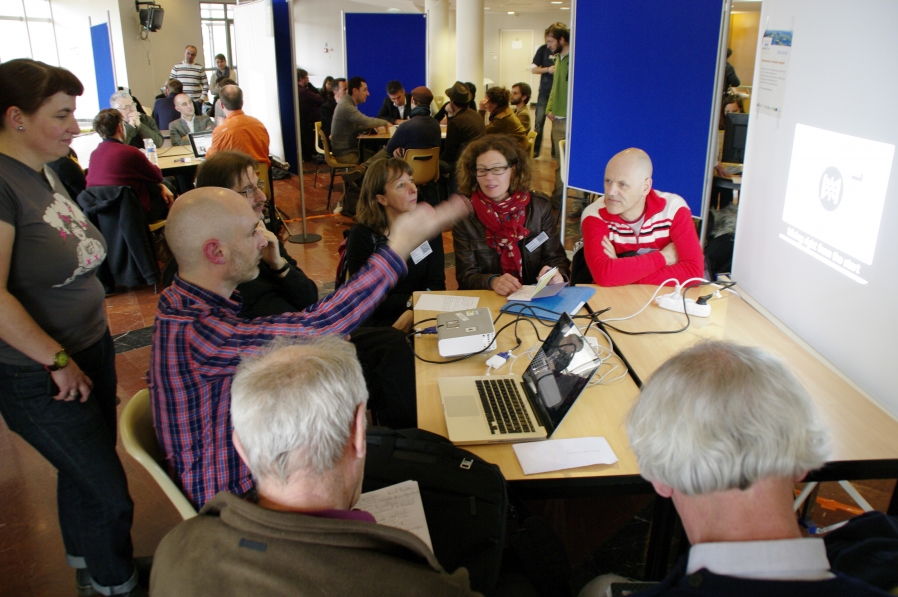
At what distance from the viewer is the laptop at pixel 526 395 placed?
5.38 ft

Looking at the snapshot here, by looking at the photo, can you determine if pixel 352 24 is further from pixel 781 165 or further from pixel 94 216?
pixel 781 165

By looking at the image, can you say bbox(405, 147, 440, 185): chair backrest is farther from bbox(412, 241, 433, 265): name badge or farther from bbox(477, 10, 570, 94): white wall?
bbox(477, 10, 570, 94): white wall

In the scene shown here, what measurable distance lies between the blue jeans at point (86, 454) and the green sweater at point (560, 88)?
5.99 metres

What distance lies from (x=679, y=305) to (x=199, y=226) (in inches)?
68.0

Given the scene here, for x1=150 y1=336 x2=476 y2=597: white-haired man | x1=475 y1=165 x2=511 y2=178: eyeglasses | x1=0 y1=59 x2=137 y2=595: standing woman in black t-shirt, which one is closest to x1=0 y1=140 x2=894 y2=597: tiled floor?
x1=0 y1=59 x2=137 y2=595: standing woman in black t-shirt

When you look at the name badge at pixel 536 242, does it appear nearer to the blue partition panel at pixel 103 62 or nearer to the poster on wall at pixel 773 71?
the poster on wall at pixel 773 71

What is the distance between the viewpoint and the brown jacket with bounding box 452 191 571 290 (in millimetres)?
2969

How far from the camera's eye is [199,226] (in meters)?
1.67

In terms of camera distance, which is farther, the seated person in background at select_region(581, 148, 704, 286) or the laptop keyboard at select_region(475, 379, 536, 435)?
the seated person in background at select_region(581, 148, 704, 286)

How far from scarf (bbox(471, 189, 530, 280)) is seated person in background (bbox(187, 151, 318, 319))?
87cm

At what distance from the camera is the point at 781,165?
2369mm

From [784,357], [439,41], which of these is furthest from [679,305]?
[439,41]

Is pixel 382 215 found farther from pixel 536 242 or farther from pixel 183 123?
pixel 183 123

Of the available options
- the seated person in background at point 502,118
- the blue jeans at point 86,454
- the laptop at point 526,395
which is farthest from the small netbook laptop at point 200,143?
the laptop at point 526,395
